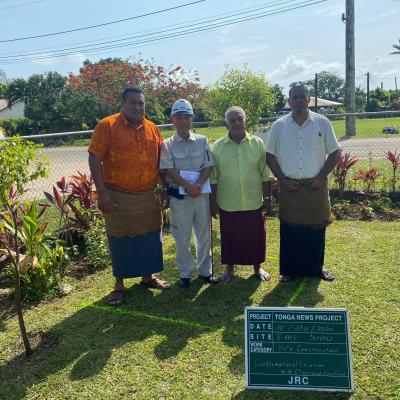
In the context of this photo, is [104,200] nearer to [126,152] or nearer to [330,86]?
[126,152]

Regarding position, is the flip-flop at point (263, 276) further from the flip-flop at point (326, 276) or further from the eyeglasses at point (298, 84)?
the eyeglasses at point (298, 84)

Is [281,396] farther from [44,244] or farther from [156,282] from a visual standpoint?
[44,244]

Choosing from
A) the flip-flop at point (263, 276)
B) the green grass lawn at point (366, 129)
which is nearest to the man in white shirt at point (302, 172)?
the flip-flop at point (263, 276)

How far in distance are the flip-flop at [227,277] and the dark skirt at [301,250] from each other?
22.5 inches

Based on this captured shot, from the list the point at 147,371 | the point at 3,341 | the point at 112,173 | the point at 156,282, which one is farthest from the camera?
the point at 156,282

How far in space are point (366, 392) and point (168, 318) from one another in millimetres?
1870

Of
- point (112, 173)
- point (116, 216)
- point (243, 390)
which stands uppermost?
point (112, 173)

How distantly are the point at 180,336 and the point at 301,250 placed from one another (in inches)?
65.9

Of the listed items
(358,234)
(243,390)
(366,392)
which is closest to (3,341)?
(243,390)

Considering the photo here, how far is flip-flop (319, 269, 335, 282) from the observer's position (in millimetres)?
4586

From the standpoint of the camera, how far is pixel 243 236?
454cm

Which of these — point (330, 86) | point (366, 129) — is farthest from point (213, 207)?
point (330, 86)

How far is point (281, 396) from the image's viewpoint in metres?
2.83

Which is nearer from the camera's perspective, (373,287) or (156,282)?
(373,287)
